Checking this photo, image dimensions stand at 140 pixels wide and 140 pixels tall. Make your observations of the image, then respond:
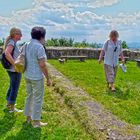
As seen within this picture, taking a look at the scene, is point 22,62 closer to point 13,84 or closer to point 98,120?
point 13,84

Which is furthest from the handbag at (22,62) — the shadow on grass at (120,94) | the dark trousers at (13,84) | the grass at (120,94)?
the shadow on grass at (120,94)

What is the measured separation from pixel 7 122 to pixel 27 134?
0.95 m

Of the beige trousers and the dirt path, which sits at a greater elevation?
the beige trousers

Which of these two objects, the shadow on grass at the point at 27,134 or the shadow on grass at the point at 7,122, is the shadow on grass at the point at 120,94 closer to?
the shadow on grass at the point at 7,122

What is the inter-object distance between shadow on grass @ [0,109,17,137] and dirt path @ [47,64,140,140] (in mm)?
1327

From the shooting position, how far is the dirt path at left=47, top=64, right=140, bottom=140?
7062 millimetres

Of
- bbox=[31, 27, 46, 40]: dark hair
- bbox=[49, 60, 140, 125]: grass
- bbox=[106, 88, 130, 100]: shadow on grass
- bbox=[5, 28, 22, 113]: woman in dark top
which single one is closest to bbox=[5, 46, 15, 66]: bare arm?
bbox=[5, 28, 22, 113]: woman in dark top

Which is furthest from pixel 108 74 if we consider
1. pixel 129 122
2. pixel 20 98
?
pixel 129 122

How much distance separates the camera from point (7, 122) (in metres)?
8.02

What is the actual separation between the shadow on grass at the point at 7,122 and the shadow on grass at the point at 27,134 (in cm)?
26

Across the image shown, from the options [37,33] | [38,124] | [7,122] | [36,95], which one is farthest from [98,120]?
[37,33]

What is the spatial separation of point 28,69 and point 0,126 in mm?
1213

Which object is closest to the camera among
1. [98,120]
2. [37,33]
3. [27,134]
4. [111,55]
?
[27,134]

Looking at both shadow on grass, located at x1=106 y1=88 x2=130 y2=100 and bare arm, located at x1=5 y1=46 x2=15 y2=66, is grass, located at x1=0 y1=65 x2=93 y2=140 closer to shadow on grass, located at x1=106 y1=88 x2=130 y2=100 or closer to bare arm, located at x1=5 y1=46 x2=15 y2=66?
bare arm, located at x1=5 y1=46 x2=15 y2=66
